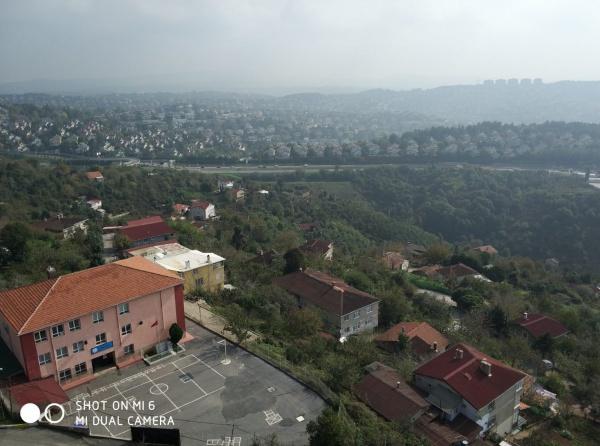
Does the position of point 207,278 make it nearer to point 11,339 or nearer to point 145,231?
point 11,339

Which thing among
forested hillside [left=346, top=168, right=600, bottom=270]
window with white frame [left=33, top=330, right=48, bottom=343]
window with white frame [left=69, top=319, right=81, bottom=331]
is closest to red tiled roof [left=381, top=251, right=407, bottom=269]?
forested hillside [left=346, top=168, right=600, bottom=270]

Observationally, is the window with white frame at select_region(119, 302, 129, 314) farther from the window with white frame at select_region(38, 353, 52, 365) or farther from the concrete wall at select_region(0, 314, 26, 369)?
the concrete wall at select_region(0, 314, 26, 369)

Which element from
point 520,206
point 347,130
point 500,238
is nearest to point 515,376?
point 500,238

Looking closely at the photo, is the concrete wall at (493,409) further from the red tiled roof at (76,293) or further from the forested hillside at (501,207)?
the forested hillside at (501,207)

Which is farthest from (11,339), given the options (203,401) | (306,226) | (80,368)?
(306,226)

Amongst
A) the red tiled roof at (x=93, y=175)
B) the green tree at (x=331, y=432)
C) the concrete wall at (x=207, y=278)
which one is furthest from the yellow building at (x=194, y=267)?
the red tiled roof at (x=93, y=175)

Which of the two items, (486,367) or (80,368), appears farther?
(486,367)
